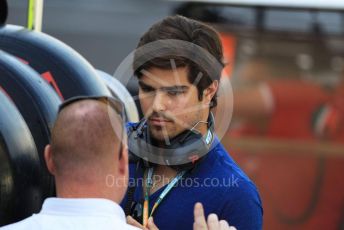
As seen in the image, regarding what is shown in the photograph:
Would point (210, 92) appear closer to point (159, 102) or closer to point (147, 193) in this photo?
point (159, 102)

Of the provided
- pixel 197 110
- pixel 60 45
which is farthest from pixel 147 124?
pixel 60 45

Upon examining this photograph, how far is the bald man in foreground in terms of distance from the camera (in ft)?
5.12

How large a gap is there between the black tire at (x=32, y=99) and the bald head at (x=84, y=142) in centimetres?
53

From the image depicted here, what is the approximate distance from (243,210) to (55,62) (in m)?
0.85

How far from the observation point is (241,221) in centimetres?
201

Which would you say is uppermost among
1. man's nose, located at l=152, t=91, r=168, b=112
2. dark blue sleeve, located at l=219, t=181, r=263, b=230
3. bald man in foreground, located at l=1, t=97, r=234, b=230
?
man's nose, located at l=152, t=91, r=168, b=112

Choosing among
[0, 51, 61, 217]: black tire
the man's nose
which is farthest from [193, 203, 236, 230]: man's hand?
[0, 51, 61, 217]: black tire

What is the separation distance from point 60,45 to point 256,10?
17.0 feet

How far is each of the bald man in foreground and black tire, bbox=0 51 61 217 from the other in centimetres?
53

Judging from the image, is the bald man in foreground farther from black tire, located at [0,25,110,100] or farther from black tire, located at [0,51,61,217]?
black tire, located at [0,25,110,100]

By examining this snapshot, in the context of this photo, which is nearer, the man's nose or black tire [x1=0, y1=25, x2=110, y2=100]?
the man's nose

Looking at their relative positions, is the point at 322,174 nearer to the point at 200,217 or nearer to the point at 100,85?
the point at 100,85

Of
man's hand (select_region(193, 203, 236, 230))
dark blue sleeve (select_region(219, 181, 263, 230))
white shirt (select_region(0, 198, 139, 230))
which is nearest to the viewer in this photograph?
white shirt (select_region(0, 198, 139, 230))

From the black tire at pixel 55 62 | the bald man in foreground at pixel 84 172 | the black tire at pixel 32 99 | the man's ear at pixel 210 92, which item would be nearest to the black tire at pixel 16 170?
the black tire at pixel 32 99
